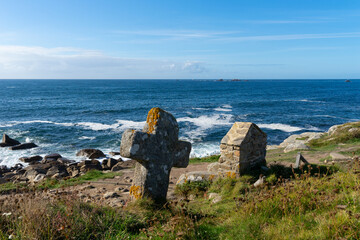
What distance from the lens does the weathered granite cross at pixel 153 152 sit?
6.73 metres

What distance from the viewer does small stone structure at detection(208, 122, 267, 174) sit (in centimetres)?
1057

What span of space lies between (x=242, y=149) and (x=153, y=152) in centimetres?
484

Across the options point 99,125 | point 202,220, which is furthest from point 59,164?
point 202,220

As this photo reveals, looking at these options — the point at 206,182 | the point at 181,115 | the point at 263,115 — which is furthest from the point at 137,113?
the point at 206,182

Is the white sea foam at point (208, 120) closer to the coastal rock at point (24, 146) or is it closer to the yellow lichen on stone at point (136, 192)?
the coastal rock at point (24, 146)

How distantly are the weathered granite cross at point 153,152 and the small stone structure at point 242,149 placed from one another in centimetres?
403

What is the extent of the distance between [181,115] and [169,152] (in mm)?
40756

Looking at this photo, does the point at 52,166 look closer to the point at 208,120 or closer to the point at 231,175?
the point at 231,175

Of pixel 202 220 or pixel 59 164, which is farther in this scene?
pixel 59 164

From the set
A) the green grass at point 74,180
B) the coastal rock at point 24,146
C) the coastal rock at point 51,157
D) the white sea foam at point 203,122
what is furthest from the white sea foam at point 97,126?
the green grass at point 74,180

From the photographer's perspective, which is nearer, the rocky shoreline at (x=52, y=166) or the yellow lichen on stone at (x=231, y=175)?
the yellow lichen on stone at (x=231, y=175)

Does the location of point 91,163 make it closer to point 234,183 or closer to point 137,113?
point 234,183

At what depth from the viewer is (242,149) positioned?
10547 millimetres

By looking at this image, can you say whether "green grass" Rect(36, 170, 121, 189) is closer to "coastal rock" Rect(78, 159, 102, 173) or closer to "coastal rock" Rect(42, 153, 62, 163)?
"coastal rock" Rect(78, 159, 102, 173)
